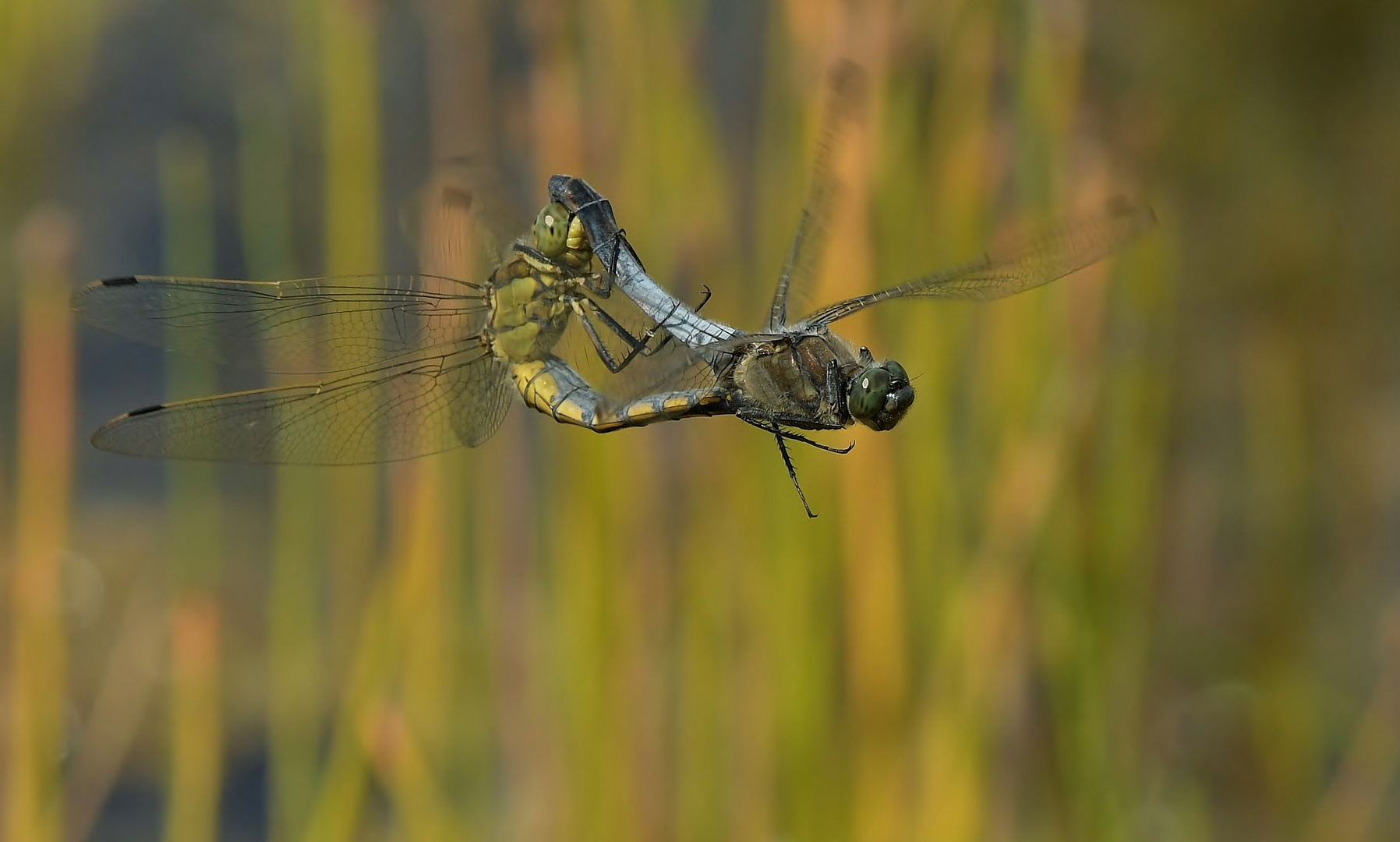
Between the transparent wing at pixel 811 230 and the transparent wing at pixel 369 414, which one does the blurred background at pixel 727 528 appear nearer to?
the transparent wing at pixel 369 414

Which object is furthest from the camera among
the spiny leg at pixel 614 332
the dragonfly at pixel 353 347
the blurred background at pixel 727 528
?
the blurred background at pixel 727 528

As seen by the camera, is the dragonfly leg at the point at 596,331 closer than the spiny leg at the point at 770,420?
No

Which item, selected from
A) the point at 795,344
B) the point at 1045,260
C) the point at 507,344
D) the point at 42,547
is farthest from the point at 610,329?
the point at 42,547

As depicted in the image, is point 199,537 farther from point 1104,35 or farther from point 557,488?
point 1104,35

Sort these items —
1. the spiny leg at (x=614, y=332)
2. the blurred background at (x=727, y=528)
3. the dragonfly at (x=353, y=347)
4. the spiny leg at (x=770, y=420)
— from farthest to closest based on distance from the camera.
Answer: the blurred background at (x=727, y=528) → the dragonfly at (x=353, y=347) → the spiny leg at (x=614, y=332) → the spiny leg at (x=770, y=420)

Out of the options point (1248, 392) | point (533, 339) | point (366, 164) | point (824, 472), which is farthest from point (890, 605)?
point (1248, 392)

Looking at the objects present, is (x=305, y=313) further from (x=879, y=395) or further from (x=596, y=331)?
(x=879, y=395)

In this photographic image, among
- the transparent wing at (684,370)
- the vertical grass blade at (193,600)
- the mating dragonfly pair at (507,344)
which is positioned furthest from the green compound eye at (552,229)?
the vertical grass blade at (193,600)
